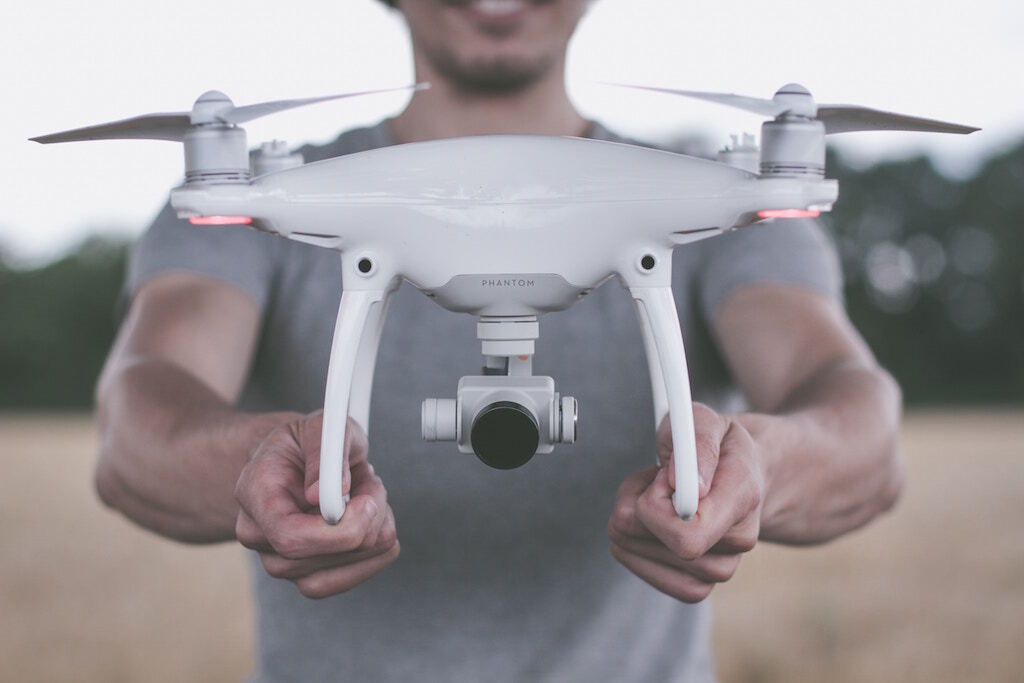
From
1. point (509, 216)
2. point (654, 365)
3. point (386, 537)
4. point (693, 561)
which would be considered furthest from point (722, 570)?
point (509, 216)

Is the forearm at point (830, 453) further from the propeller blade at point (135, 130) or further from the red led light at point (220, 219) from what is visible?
the propeller blade at point (135, 130)

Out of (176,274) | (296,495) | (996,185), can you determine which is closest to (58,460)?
(176,274)

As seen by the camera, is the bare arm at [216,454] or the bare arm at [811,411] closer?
the bare arm at [216,454]

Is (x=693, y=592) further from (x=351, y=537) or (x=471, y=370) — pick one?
(x=471, y=370)

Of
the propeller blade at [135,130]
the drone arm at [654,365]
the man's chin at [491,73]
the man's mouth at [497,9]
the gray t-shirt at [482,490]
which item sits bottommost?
the gray t-shirt at [482,490]

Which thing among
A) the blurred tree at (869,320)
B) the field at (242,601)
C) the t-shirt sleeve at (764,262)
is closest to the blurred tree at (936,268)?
the blurred tree at (869,320)
